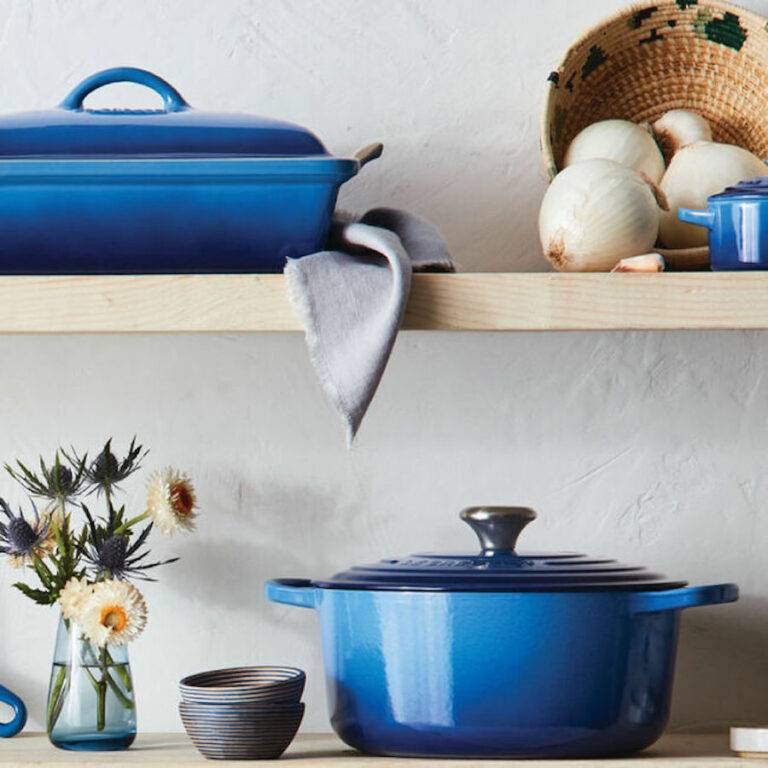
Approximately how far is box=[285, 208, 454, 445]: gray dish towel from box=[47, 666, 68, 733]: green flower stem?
14.4 inches

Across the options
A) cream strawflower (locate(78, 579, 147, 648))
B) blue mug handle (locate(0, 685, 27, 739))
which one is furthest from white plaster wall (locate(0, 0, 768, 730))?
cream strawflower (locate(78, 579, 147, 648))

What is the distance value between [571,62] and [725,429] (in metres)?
0.37

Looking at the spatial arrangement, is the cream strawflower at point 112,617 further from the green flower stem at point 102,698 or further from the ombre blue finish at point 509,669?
the ombre blue finish at point 509,669

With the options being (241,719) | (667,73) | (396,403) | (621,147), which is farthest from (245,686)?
(667,73)

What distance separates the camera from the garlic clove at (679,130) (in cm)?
124

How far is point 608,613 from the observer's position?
1.06 metres

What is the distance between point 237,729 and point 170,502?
0.74ft

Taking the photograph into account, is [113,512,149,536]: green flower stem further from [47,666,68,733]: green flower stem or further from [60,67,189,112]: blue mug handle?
[60,67,189,112]: blue mug handle

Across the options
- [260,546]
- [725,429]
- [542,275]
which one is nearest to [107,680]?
[260,546]

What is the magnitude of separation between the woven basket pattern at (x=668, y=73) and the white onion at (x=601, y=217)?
0.10m

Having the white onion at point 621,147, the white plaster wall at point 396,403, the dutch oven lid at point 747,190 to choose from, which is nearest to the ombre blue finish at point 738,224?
the dutch oven lid at point 747,190

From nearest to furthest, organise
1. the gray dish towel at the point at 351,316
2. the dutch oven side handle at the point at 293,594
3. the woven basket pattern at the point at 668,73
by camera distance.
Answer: the gray dish towel at the point at 351,316, the dutch oven side handle at the point at 293,594, the woven basket pattern at the point at 668,73

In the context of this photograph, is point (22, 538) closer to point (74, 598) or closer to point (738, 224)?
point (74, 598)

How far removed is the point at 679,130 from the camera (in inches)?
48.9
